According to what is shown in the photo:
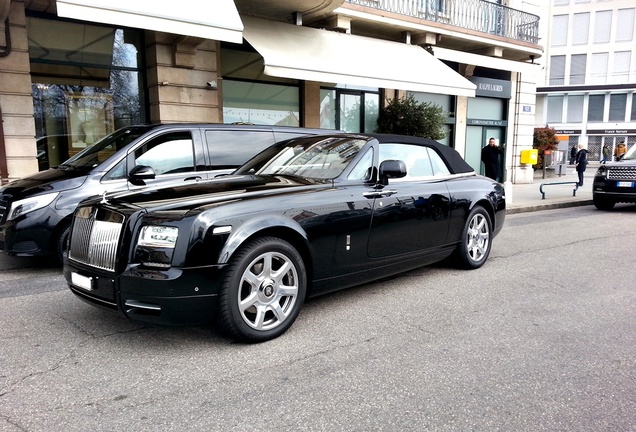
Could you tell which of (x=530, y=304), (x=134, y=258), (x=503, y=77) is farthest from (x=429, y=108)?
(x=134, y=258)

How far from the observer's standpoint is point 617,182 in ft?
40.2

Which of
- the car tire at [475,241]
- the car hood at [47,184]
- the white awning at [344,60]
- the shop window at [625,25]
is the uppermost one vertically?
the shop window at [625,25]

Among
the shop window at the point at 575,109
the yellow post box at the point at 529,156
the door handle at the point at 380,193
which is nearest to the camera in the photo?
the door handle at the point at 380,193

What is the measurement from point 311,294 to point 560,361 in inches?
Answer: 75.7

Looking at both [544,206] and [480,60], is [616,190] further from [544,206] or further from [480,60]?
[480,60]

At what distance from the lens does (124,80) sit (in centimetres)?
1157

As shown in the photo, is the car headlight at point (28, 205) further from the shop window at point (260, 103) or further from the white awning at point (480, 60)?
the white awning at point (480, 60)

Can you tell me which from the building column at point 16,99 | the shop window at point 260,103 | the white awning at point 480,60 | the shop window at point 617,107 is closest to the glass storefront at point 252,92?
the shop window at point 260,103

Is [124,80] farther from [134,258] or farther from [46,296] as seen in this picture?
[134,258]

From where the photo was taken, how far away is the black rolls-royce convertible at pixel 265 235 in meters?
3.39

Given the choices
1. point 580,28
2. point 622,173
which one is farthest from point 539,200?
point 580,28

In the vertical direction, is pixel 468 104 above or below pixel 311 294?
above

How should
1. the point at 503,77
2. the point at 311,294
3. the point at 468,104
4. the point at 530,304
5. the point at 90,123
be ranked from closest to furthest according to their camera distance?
the point at 311,294, the point at 530,304, the point at 90,123, the point at 468,104, the point at 503,77

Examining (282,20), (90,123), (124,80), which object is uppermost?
(282,20)
